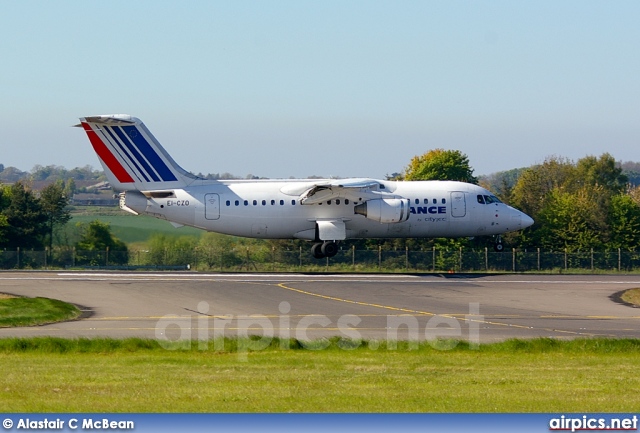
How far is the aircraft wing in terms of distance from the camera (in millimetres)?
46834

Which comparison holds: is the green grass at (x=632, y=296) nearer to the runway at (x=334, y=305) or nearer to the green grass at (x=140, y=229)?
the runway at (x=334, y=305)

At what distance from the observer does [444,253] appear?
53812 millimetres

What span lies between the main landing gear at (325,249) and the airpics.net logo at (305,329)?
1777 cm

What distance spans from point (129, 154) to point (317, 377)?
32406 millimetres

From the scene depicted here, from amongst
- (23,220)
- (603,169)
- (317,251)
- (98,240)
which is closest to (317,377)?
(317,251)

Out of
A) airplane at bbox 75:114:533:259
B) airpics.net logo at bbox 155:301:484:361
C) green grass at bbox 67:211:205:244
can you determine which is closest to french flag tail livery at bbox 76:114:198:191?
airplane at bbox 75:114:533:259

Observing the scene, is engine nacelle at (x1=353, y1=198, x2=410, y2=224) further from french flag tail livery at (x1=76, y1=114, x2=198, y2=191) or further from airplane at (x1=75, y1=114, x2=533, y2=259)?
french flag tail livery at (x1=76, y1=114, x2=198, y2=191)

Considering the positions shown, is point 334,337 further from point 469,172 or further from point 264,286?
point 469,172

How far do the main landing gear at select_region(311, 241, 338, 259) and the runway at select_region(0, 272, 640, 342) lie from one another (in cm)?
368

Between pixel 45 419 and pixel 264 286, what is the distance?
26.2 meters

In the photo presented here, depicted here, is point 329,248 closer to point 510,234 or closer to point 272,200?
point 272,200

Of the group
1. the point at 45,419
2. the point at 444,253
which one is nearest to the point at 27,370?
the point at 45,419

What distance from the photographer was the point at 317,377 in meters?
17.3

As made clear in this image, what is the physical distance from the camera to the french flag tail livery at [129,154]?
157 feet
